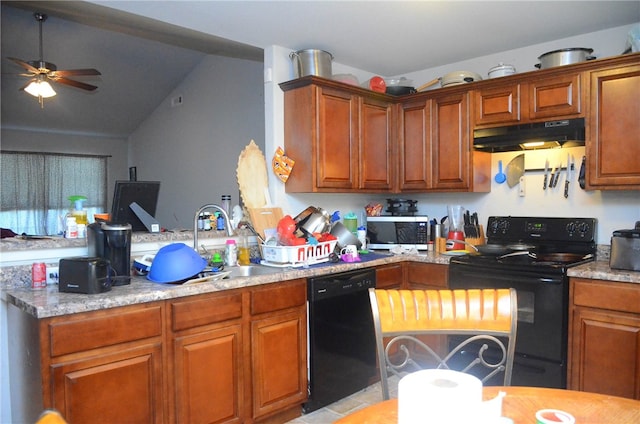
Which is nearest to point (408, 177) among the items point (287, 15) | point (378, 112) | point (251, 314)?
point (378, 112)

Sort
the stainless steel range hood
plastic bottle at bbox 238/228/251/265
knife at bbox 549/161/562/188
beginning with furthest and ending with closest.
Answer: knife at bbox 549/161/562/188, plastic bottle at bbox 238/228/251/265, the stainless steel range hood

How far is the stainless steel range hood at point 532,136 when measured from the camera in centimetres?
286

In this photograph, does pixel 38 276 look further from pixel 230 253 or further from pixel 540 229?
pixel 540 229

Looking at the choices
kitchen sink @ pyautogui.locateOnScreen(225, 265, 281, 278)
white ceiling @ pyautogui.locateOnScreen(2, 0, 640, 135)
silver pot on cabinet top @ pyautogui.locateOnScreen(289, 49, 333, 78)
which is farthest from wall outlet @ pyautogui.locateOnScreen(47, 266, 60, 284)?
silver pot on cabinet top @ pyautogui.locateOnScreen(289, 49, 333, 78)

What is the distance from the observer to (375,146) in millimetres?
3611

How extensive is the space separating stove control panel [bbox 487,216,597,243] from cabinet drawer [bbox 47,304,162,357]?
249cm

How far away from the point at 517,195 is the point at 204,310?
2455 millimetres

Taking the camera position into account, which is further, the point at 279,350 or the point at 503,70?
the point at 503,70

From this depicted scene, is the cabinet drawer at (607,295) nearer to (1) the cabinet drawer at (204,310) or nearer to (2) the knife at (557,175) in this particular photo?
(2) the knife at (557,175)

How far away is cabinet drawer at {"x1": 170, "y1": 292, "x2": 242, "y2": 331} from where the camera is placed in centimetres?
215

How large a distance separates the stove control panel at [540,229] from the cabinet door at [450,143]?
40cm

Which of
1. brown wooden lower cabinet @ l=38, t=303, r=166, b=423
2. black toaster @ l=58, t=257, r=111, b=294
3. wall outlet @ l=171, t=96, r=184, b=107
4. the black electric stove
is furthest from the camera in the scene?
wall outlet @ l=171, t=96, r=184, b=107

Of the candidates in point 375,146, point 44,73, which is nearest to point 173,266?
point 375,146

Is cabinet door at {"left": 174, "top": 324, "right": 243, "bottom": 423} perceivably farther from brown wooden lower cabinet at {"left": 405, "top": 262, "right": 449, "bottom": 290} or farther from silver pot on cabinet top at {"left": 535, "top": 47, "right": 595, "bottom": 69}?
silver pot on cabinet top at {"left": 535, "top": 47, "right": 595, "bottom": 69}
